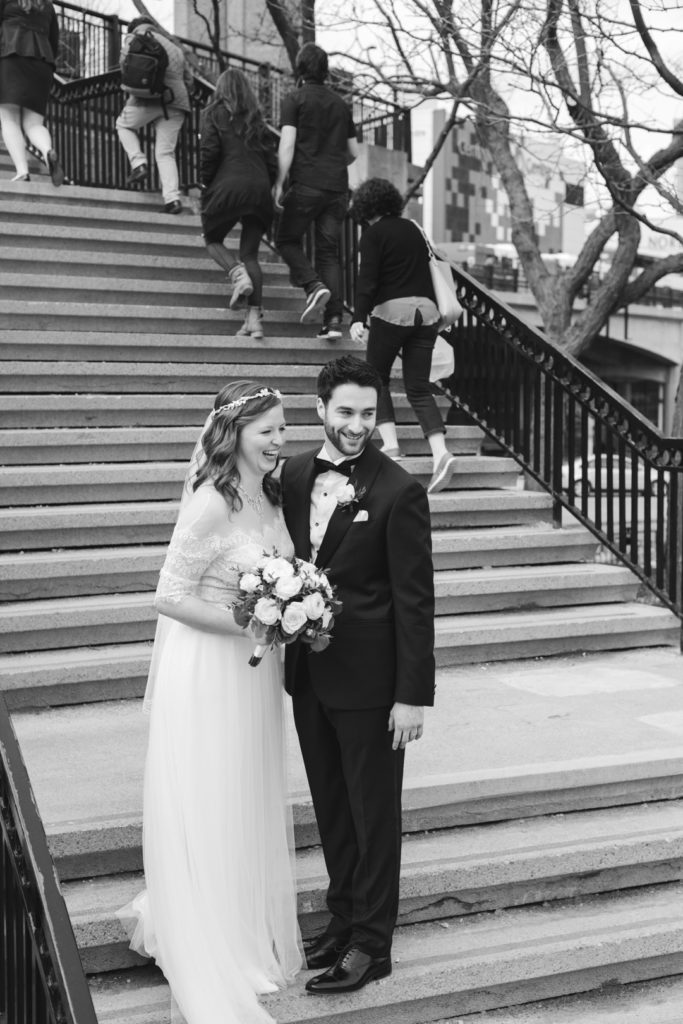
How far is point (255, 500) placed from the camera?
399 cm

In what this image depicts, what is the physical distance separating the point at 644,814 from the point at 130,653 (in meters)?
2.69

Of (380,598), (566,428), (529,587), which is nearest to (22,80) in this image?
(566,428)

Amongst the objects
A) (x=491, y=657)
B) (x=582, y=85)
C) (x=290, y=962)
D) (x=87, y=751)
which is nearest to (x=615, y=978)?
(x=290, y=962)

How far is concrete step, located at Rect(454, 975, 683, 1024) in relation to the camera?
166 inches

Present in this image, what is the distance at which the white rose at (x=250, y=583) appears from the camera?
354cm

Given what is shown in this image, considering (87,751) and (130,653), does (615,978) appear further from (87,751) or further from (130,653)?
(130,653)

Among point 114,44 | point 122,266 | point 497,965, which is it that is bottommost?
point 497,965

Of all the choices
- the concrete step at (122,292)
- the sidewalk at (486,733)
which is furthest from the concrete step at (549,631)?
the concrete step at (122,292)

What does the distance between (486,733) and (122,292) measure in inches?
211

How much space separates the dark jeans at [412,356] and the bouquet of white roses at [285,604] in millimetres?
4666

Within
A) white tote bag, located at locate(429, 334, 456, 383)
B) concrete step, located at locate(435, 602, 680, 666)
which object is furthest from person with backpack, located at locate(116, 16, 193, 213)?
concrete step, located at locate(435, 602, 680, 666)

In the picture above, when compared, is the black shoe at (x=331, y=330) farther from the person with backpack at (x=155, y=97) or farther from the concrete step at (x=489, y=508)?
the person with backpack at (x=155, y=97)

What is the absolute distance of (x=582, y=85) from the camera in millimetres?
11641

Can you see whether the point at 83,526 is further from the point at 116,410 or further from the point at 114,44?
the point at 114,44
